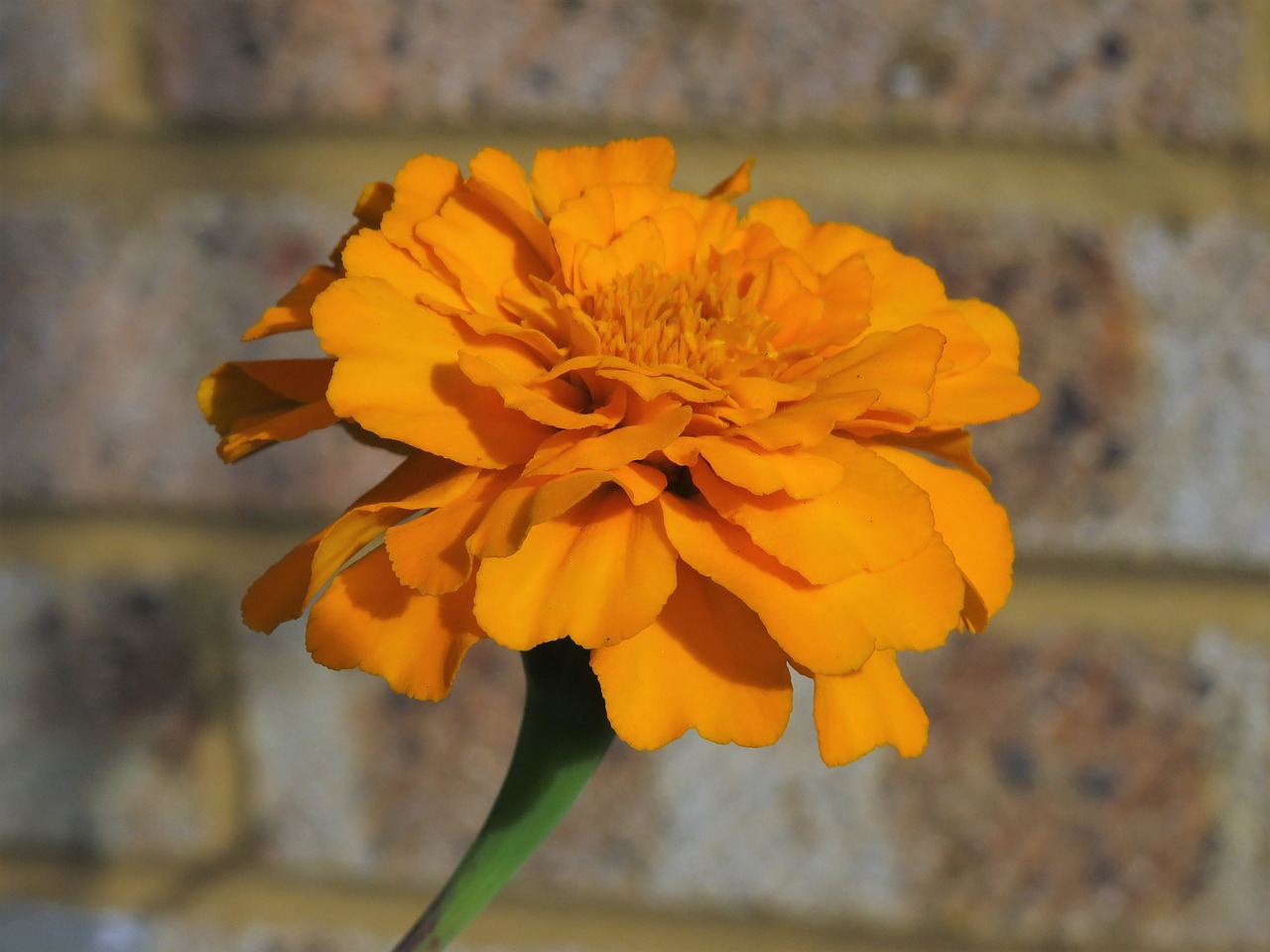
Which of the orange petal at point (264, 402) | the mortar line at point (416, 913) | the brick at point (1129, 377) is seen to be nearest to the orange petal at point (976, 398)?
the orange petal at point (264, 402)

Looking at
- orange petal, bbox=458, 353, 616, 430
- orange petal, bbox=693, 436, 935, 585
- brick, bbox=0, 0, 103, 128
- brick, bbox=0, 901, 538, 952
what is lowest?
brick, bbox=0, 901, 538, 952

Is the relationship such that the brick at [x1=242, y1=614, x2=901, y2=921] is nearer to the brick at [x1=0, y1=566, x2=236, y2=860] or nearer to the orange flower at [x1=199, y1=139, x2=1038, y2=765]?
the brick at [x1=0, y1=566, x2=236, y2=860]

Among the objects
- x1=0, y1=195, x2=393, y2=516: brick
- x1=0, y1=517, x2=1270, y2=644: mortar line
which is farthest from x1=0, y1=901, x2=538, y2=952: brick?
x1=0, y1=517, x2=1270, y2=644: mortar line

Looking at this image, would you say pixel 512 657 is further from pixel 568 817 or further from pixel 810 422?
pixel 810 422

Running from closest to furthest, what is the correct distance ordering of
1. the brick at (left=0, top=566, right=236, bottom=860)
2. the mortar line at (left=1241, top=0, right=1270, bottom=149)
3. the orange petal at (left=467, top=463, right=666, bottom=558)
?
the orange petal at (left=467, top=463, right=666, bottom=558) → the mortar line at (left=1241, top=0, right=1270, bottom=149) → the brick at (left=0, top=566, right=236, bottom=860)

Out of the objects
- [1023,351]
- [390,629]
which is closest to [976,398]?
[390,629]

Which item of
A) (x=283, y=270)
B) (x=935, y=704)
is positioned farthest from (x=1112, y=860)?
(x=283, y=270)

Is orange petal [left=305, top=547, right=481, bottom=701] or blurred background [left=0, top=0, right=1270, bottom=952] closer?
orange petal [left=305, top=547, right=481, bottom=701]
